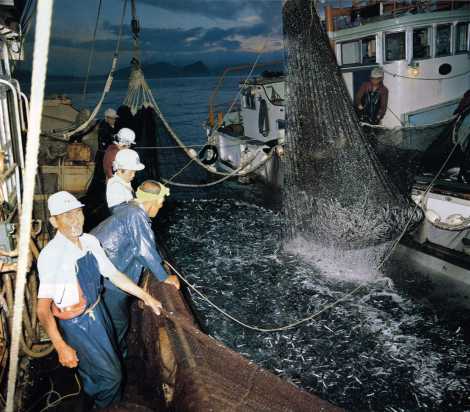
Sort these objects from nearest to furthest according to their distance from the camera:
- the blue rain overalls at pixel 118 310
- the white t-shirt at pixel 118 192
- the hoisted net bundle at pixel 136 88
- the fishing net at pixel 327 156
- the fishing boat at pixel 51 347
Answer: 1. the fishing boat at pixel 51 347
2. the blue rain overalls at pixel 118 310
3. the white t-shirt at pixel 118 192
4. the fishing net at pixel 327 156
5. the hoisted net bundle at pixel 136 88

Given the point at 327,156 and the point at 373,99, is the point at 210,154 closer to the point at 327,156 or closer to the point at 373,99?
the point at 373,99

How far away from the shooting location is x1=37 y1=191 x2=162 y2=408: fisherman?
8.18 ft

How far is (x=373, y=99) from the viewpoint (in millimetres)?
8445

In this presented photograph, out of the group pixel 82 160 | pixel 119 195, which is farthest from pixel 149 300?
pixel 82 160

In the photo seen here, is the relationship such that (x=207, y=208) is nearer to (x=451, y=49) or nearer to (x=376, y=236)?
(x=376, y=236)

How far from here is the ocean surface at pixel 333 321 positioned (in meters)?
4.89

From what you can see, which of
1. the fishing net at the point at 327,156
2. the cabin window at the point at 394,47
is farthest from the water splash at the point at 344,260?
the cabin window at the point at 394,47

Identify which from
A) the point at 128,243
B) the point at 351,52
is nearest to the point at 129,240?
the point at 128,243

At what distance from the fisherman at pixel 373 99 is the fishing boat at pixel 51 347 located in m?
6.87

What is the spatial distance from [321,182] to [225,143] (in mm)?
9999

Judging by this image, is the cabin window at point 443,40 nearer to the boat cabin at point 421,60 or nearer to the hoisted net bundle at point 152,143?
the boat cabin at point 421,60

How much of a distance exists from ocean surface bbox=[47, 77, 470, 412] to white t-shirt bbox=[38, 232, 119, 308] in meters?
2.90

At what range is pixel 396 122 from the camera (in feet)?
29.5

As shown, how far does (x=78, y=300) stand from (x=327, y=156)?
4649mm
